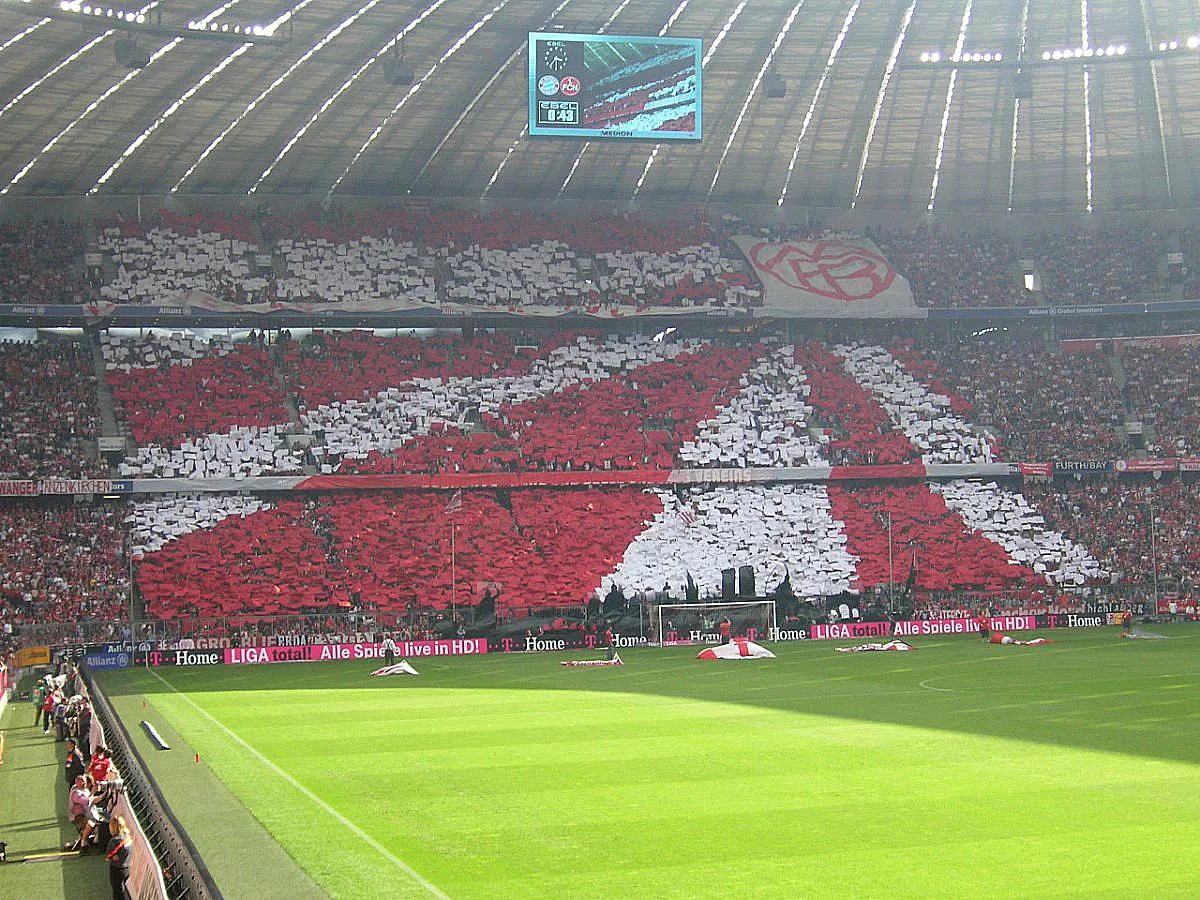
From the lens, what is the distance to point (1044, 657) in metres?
42.1

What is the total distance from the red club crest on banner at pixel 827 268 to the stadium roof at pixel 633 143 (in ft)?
9.22

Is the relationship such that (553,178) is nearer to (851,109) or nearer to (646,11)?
(851,109)

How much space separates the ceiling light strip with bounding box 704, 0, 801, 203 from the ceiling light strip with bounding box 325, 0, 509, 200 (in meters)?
10.5

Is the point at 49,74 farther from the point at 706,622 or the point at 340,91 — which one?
the point at 706,622

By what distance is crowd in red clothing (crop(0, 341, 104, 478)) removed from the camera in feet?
181

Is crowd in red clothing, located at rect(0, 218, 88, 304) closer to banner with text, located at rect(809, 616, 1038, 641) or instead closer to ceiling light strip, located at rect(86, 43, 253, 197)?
ceiling light strip, located at rect(86, 43, 253, 197)

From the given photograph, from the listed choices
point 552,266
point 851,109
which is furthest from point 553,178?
point 851,109

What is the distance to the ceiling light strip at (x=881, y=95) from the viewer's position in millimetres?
51844

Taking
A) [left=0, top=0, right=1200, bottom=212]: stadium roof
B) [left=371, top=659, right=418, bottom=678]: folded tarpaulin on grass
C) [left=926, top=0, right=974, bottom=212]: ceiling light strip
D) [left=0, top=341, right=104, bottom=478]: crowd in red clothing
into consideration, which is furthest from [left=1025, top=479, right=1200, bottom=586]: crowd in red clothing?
[left=0, top=341, right=104, bottom=478]: crowd in red clothing

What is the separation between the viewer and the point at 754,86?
189 ft

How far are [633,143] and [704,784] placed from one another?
4239 centimetres

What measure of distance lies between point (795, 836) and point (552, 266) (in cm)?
5319

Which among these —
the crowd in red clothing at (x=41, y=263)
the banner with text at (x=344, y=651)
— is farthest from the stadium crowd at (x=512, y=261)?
the banner with text at (x=344, y=651)

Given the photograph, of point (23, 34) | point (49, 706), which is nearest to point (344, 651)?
point (49, 706)
